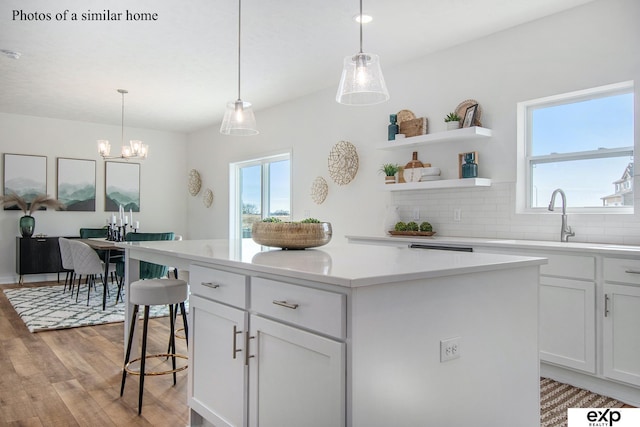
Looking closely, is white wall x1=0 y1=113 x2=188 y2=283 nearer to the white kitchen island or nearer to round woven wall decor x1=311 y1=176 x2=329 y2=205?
round woven wall decor x1=311 y1=176 x2=329 y2=205

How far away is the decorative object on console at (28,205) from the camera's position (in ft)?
21.8

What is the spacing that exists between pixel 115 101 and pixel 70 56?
1.77 m

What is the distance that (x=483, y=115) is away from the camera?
3.95 m

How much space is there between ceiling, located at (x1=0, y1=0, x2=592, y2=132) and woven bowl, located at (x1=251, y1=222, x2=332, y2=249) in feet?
6.11

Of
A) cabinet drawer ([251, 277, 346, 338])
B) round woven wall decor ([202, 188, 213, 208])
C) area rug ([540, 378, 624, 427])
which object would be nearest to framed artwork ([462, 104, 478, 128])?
area rug ([540, 378, 624, 427])

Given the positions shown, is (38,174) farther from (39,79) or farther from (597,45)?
(597,45)

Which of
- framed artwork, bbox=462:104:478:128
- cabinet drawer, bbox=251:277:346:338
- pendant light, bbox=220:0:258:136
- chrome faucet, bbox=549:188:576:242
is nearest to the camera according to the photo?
cabinet drawer, bbox=251:277:346:338

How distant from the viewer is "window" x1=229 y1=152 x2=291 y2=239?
641cm

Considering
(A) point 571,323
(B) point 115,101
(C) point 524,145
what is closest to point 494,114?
(C) point 524,145

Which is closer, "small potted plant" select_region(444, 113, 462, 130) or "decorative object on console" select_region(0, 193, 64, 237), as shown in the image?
"small potted plant" select_region(444, 113, 462, 130)

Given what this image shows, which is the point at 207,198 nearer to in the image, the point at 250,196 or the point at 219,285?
the point at 250,196

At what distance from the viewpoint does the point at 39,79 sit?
5.15 metres

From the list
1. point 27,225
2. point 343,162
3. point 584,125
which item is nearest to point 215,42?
point 343,162

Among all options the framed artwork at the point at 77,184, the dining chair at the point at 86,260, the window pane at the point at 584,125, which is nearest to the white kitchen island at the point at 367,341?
the window pane at the point at 584,125
